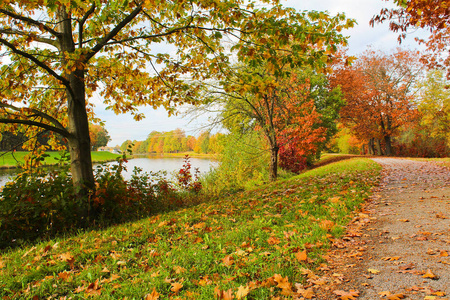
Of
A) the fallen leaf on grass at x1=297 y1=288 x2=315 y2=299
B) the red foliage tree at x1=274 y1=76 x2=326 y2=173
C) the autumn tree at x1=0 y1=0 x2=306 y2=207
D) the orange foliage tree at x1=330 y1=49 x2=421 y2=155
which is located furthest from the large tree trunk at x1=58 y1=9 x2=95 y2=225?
the orange foliage tree at x1=330 y1=49 x2=421 y2=155

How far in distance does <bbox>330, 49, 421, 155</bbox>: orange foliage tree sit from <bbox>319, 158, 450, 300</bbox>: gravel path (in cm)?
2126

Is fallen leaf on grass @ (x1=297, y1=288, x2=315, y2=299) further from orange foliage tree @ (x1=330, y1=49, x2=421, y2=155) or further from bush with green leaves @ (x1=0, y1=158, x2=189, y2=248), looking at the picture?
orange foliage tree @ (x1=330, y1=49, x2=421, y2=155)

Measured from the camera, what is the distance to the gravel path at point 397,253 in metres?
2.35

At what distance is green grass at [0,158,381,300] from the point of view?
2662 mm

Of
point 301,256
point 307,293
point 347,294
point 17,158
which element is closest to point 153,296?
point 307,293

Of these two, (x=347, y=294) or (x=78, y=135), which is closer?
(x=347, y=294)

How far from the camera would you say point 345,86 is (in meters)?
23.8

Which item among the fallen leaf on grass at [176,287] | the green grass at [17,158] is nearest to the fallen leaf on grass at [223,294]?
the fallen leaf on grass at [176,287]

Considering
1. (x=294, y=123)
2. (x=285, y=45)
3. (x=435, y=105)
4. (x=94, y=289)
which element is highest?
(x=435, y=105)

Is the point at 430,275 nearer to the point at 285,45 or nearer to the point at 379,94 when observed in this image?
the point at 285,45

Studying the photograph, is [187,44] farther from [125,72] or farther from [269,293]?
[269,293]

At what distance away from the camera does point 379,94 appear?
24406 millimetres

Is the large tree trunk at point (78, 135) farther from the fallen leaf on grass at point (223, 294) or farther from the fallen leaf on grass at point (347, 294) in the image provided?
the fallen leaf on grass at point (347, 294)

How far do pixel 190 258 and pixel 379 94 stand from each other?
26765mm
